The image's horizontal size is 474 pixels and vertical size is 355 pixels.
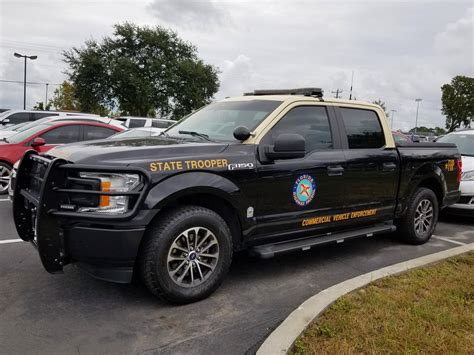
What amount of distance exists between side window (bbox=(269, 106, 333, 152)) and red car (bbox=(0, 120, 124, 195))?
5.40m

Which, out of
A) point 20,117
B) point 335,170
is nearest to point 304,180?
point 335,170

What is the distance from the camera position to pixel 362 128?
5.34 m

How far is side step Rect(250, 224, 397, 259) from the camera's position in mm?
4273

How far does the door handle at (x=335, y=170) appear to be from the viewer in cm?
470

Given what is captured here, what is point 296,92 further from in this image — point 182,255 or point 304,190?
point 182,255

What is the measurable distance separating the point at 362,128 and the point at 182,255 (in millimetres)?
2765

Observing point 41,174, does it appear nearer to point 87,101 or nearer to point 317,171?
point 317,171

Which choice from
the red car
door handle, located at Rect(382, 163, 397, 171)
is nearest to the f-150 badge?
door handle, located at Rect(382, 163, 397, 171)

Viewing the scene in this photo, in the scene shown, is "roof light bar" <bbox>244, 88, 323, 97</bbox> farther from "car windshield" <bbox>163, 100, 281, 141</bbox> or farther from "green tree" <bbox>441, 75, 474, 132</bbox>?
"green tree" <bbox>441, 75, 474, 132</bbox>

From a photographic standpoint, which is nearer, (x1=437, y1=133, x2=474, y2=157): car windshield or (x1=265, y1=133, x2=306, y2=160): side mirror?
(x1=265, y1=133, x2=306, y2=160): side mirror

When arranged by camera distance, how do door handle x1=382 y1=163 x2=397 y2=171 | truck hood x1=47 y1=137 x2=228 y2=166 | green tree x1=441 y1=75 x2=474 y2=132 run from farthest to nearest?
1. green tree x1=441 y1=75 x2=474 y2=132
2. door handle x1=382 y1=163 x2=397 y2=171
3. truck hood x1=47 y1=137 x2=228 y2=166

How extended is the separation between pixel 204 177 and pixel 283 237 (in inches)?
45.2

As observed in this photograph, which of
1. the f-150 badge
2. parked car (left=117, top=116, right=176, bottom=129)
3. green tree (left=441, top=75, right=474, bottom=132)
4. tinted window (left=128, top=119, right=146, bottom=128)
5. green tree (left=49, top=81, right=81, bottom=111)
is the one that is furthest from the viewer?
green tree (left=441, top=75, right=474, bottom=132)

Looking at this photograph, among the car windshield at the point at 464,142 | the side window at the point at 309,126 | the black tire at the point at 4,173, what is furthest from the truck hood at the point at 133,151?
the car windshield at the point at 464,142
